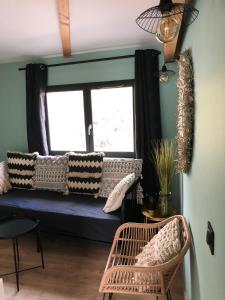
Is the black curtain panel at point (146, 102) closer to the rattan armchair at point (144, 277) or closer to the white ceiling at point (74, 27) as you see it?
the white ceiling at point (74, 27)

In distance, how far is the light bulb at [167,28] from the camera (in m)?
1.13

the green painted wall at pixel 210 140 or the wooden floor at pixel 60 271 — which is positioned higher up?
the green painted wall at pixel 210 140

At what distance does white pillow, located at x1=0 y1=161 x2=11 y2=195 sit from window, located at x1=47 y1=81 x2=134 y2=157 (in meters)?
0.75

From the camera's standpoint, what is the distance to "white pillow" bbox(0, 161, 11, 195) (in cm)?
345

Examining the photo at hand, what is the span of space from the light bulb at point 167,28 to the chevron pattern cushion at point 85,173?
2222 millimetres

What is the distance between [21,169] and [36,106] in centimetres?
92

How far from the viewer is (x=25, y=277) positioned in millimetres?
2453

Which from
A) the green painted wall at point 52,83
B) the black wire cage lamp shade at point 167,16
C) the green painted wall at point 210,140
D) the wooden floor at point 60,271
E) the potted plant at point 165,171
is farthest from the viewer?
the green painted wall at point 52,83

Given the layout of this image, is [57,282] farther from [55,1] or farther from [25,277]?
[55,1]

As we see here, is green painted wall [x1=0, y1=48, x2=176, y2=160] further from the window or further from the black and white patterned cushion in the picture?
the black and white patterned cushion

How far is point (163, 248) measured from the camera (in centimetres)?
171

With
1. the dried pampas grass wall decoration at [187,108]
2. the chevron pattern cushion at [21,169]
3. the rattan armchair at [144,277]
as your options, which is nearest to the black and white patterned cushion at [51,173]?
the chevron pattern cushion at [21,169]

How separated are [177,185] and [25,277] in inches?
79.6

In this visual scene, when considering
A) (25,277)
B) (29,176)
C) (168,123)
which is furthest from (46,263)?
(168,123)
